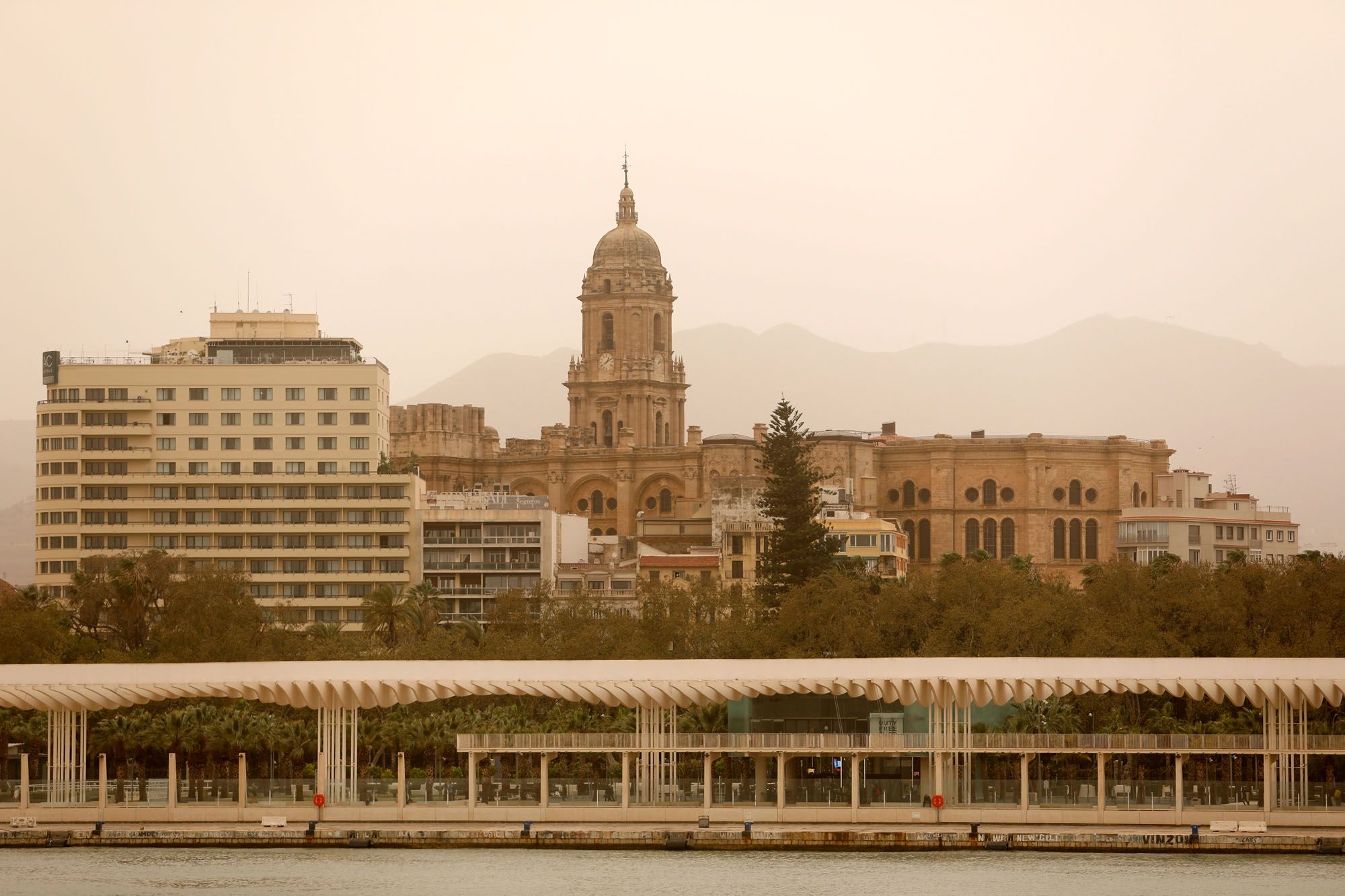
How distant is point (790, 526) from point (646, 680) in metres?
43.9

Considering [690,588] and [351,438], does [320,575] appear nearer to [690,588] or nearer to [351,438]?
[351,438]

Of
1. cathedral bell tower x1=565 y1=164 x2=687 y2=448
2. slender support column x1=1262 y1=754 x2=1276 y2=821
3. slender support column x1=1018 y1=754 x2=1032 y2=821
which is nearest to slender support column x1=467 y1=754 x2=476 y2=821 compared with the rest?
slender support column x1=1018 y1=754 x2=1032 y2=821

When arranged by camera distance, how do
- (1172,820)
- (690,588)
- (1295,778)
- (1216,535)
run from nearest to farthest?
(1172,820), (1295,778), (690,588), (1216,535)

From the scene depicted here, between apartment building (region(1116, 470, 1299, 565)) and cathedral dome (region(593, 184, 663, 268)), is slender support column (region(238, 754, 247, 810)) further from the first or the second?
cathedral dome (region(593, 184, 663, 268))

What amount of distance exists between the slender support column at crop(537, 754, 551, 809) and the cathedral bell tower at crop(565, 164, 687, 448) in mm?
99351

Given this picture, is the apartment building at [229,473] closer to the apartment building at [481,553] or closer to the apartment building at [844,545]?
the apartment building at [481,553]

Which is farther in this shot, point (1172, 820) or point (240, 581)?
point (240, 581)

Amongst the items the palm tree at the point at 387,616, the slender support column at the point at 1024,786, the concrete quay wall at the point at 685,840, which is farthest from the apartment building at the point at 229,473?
the slender support column at the point at 1024,786

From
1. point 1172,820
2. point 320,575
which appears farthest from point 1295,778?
point 320,575

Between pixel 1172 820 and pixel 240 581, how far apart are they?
5626 cm

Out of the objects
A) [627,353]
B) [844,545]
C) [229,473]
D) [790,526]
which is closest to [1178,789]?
[790,526]

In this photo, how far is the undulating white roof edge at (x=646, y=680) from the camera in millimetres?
58281

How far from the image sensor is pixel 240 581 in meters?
103

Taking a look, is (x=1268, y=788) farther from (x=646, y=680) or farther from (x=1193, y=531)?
(x=1193, y=531)
